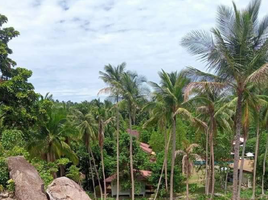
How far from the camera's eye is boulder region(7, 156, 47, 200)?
8.66 meters

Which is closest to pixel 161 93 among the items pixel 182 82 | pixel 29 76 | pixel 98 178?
pixel 182 82

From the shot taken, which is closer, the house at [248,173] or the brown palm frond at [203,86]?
the brown palm frond at [203,86]

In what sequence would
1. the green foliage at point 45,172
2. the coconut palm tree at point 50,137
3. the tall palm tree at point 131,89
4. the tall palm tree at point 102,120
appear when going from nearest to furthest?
the green foliage at point 45,172 → the coconut palm tree at point 50,137 → the tall palm tree at point 131,89 → the tall palm tree at point 102,120

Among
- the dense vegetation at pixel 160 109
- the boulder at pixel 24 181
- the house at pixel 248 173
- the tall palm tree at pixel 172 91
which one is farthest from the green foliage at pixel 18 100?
the house at pixel 248 173

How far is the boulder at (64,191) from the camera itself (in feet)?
29.4

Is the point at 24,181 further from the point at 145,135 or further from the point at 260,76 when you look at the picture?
the point at 145,135

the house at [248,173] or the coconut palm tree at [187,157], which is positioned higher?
the coconut palm tree at [187,157]

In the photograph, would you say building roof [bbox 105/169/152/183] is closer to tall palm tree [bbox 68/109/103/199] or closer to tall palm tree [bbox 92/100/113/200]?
tall palm tree [bbox 92/100/113/200]

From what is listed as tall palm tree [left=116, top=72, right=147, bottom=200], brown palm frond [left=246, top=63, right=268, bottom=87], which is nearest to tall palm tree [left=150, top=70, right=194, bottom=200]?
tall palm tree [left=116, top=72, right=147, bottom=200]

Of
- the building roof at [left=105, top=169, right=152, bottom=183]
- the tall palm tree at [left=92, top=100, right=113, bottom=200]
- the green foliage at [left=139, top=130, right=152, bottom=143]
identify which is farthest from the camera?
the green foliage at [left=139, top=130, right=152, bottom=143]

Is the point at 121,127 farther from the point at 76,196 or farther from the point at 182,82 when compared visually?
the point at 76,196

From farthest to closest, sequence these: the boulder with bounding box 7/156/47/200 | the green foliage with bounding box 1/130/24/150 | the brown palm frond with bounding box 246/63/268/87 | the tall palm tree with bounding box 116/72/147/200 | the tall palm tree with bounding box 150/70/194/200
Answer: the tall palm tree with bounding box 116/72/147/200, the tall palm tree with bounding box 150/70/194/200, the green foliage with bounding box 1/130/24/150, the brown palm frond with bounding box 246/63/268/87, the boulder with bounding box 7/156/47/200

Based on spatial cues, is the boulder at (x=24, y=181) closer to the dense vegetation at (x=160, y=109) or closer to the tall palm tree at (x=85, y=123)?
the dense vegetation at (x=160, y=109)

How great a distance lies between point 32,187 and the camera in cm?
887
